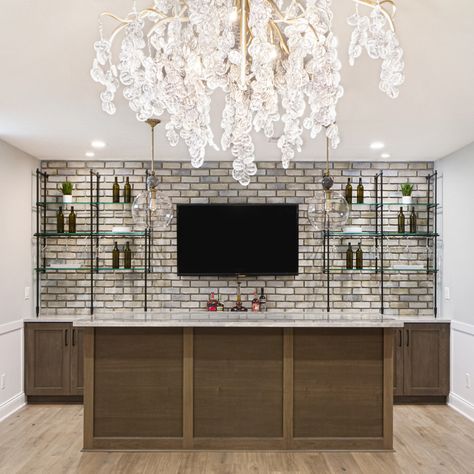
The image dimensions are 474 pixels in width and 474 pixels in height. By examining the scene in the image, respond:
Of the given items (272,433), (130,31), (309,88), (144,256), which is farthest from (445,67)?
(144,256)

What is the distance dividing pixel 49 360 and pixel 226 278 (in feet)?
6.60

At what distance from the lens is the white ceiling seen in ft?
7.45

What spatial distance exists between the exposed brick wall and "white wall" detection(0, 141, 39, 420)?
1.15 ft

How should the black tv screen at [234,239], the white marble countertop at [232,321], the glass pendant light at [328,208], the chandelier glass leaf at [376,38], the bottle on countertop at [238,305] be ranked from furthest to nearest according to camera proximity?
the black tv screen at [234,239]
the bottle on countertop at [238,305]
the white marble countertop at [232,321]
the glass pendant light at [328,208]
the chandelier glass leaf at [376,38]

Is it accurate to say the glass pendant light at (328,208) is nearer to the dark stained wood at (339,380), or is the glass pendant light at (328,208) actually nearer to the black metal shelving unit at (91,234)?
the dark stained wood at (339,380)

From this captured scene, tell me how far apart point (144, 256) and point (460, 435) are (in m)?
3.51

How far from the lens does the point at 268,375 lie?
385cm

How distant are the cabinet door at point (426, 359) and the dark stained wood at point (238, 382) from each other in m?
1.98

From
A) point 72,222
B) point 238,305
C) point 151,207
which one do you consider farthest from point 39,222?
point 151,207

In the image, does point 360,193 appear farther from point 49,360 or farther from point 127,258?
point 49,360

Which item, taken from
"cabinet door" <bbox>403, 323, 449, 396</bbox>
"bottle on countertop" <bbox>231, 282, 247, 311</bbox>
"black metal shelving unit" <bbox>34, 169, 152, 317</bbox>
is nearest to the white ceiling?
"black metal shelving unit" <bbox>34, 169, 152, 317</bbox>

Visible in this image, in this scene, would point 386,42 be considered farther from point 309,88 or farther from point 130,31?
point 130,31

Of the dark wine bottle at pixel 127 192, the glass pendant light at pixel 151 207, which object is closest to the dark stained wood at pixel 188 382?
the glass pendant light at pixel 151 207

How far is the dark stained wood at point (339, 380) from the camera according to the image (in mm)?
3832
